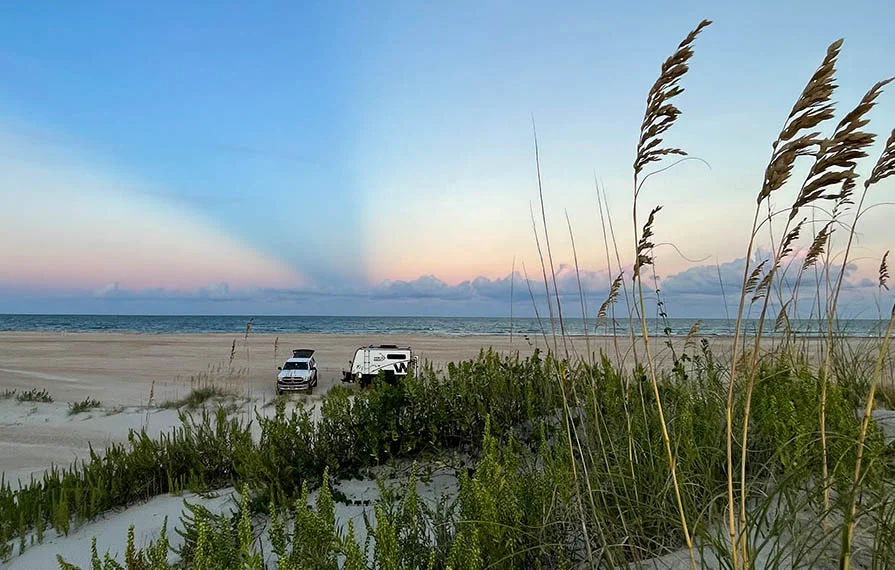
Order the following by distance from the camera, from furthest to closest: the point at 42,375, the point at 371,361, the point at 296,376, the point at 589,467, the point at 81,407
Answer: the point at 42,375, the point at 371,361, the point at 296,376, the point at 81,407, the point at 589,467

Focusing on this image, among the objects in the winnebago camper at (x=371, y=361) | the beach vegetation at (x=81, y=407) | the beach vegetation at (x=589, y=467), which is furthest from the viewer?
the winnebago camper at (x=371, y=361)

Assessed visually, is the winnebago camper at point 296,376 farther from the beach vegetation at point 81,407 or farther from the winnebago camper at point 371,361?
the beach vegetation at point 81,407

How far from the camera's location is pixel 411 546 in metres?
2.54

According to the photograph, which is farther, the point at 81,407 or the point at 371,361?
the point at 371,361

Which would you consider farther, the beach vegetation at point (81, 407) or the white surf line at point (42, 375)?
the white surf line at point (42, 375)

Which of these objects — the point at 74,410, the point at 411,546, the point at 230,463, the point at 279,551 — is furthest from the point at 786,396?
the point at 74,410

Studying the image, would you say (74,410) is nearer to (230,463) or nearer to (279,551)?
(230,463)

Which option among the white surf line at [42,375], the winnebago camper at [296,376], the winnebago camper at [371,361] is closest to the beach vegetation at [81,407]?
the winnebago camper at [296,376]

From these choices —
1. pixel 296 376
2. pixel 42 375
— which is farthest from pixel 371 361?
pixel 42 375

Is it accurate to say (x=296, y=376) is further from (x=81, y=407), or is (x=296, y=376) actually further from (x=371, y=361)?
(x=81, y=407)

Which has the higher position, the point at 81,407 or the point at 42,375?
the point at 81,407

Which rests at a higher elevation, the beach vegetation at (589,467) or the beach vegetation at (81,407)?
the beach vegetation at (589,467)

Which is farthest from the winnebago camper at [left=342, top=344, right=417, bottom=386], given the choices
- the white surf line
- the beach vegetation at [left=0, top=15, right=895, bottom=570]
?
the beach vegetation at [left=0, top=15, right=895, bottom=570]

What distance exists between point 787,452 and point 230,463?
4.25 m
